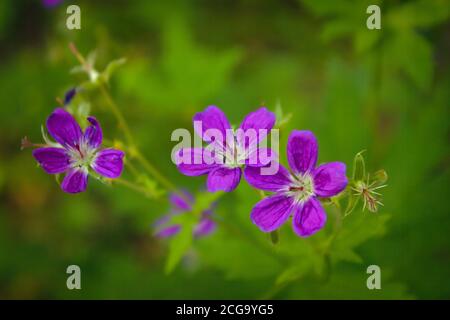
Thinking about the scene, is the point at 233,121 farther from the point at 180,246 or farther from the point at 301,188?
the point at 301,188

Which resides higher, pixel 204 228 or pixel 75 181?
pixel 204 228

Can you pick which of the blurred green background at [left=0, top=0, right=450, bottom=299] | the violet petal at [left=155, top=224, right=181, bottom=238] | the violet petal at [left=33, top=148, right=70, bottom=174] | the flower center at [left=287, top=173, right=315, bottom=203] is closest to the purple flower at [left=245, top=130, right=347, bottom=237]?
the flower center at [left=287, top=173, right=315, bottom=203]

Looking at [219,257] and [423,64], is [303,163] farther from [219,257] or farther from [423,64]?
[423,64]

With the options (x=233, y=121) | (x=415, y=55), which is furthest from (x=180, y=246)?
(x=415, y=55)

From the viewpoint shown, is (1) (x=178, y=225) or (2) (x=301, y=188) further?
(1) (x=178, y=225)
